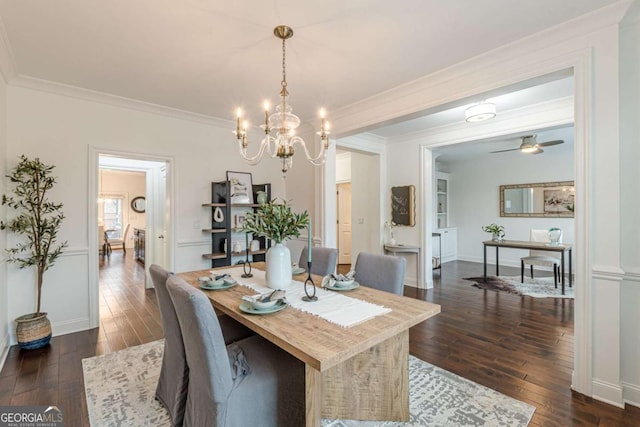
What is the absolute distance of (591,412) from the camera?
190 centimetres

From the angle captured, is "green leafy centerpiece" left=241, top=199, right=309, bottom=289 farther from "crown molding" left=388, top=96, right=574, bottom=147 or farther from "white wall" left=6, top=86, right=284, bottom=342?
"crown molding" left=388, top=96, right=574, bottom=147

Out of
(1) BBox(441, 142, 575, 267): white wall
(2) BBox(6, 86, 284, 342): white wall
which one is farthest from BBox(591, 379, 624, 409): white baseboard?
(1) BBox(441, 142, 575, 267): white wall

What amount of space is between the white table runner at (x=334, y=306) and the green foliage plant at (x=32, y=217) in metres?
2.28

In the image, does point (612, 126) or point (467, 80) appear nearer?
point (612, 126)

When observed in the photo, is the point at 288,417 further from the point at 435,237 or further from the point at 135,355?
the point at 435,237

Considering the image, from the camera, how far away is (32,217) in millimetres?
2814

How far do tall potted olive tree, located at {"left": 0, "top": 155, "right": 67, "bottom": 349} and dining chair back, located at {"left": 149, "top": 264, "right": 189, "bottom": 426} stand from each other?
186 cm

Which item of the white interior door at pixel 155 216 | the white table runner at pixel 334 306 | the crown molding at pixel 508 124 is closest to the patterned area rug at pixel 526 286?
the crown molding at pixel 508 124

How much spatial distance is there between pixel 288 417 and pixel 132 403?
1.18 meters

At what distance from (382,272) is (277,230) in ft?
3.19

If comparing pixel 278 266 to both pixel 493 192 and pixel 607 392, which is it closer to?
pixel 607 392

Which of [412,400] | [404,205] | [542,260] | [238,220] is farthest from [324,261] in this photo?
[542,260]

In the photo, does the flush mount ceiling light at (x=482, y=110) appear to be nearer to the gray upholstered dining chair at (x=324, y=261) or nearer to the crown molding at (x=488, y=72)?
the crown molding at (x=488, y=72)

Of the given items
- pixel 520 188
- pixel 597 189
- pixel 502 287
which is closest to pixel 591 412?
pixel 597 189
